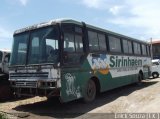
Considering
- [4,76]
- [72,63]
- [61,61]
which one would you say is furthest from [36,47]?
[4,76]

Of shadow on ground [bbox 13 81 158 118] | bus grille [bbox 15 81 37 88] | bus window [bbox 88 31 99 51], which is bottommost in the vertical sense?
shadow on ground [bbox 13 81 158 118]

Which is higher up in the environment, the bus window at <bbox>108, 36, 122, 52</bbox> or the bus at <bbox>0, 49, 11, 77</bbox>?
the bus window at <bbox>108, 36, 122, 52</bbox>

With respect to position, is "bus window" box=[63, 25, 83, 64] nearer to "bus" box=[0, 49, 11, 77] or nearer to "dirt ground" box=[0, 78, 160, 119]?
"dirt ground" box=[0, 78, 160, 119]

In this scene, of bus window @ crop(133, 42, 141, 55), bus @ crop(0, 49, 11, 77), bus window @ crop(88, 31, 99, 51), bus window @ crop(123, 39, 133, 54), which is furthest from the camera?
bus window @ crop(133, 42, 141, 55)

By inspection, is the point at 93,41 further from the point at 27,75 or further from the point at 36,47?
the point at 27,75

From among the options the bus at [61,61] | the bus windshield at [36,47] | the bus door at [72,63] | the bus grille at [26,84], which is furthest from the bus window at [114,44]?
the bus grille at [26,84]

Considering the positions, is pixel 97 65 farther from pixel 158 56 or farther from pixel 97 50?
pixel 158 56

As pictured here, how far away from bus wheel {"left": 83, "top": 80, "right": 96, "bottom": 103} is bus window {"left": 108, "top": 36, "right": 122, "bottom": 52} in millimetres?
2801

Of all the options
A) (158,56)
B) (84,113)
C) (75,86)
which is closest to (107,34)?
(75,86)

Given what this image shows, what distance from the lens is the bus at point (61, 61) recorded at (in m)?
10.0

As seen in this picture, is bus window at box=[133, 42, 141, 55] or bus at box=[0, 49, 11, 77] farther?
bus window at box=[133, 42, 141, 55]

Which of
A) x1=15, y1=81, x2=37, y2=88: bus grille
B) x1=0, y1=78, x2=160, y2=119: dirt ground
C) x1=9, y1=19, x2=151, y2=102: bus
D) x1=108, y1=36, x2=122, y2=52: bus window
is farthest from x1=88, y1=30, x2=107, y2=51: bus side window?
x1=15, y1=81, x2=37, y2=88: bus grille

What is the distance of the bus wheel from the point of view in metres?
11.6

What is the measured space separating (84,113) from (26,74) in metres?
2.65
